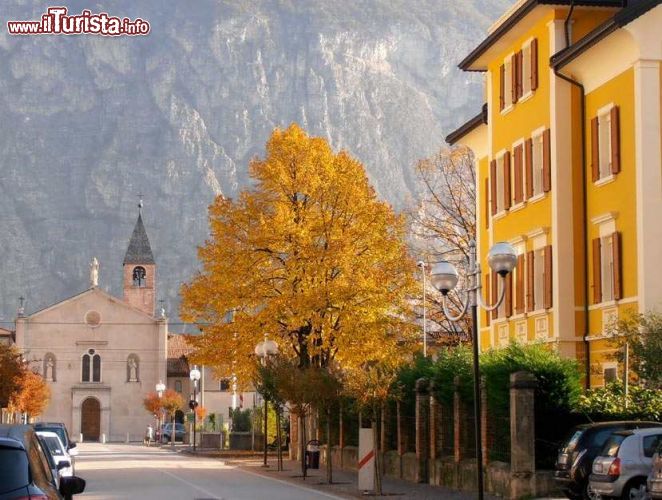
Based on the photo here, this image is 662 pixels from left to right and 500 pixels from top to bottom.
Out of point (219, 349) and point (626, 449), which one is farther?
point (219, 349)

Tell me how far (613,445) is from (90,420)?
105212 millimetres

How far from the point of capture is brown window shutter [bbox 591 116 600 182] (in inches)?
1437

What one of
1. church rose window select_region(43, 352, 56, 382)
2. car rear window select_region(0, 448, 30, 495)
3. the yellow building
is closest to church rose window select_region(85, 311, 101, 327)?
church rose window select_region(43, 352, 56, 382)

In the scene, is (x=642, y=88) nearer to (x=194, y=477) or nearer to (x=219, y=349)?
(x=194, y=477)

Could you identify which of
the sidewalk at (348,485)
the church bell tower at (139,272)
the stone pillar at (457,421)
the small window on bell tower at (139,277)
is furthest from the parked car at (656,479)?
the small window on bell tower at (139,277)

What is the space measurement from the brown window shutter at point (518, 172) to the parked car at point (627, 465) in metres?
18.6

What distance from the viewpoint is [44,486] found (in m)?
11.2

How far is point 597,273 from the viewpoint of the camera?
36375 mm

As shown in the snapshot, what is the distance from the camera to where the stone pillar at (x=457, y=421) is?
32969 millimetres

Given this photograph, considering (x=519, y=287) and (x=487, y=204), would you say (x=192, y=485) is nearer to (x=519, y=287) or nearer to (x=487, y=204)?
(x=519, y=287)

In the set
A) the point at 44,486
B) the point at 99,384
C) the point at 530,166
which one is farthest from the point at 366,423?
the point at 99,384

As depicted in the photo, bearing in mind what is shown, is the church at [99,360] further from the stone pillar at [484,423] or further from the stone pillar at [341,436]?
the stone pillar at [484,423]

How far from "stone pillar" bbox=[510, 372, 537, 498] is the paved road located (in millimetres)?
5270

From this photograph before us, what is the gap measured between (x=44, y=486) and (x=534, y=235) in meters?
29.5
